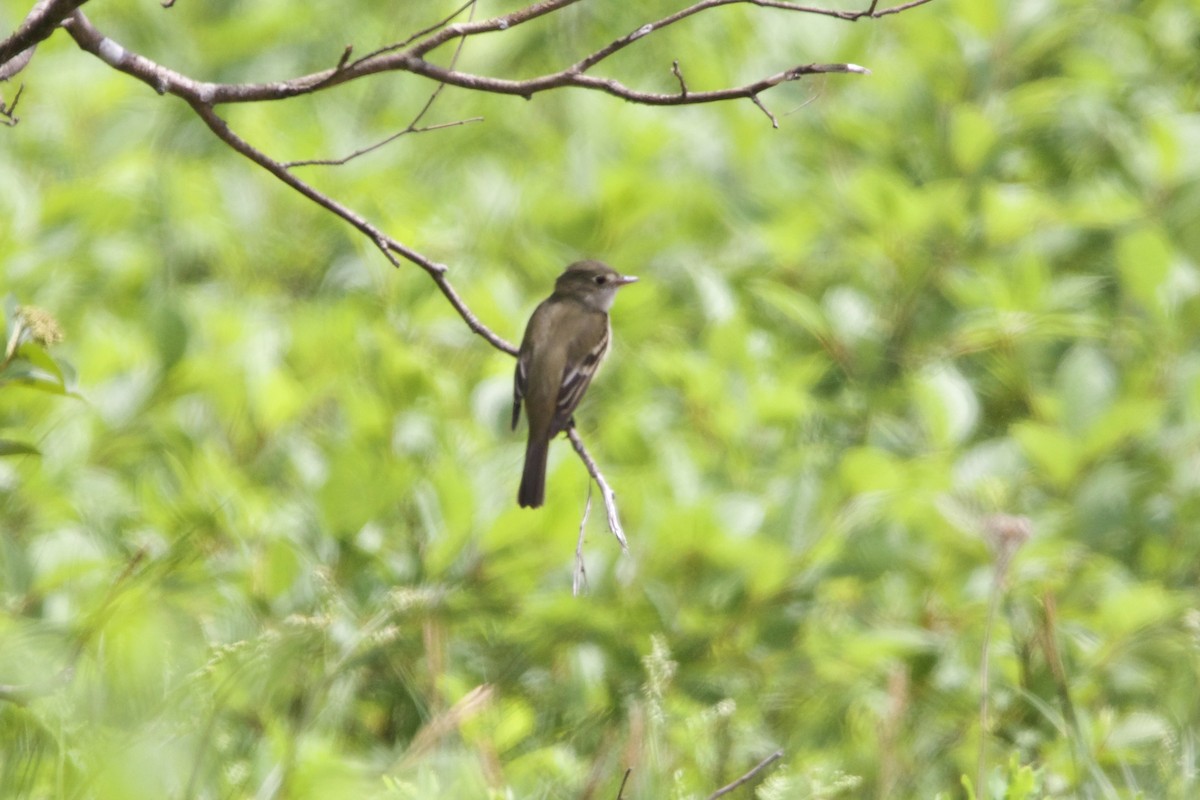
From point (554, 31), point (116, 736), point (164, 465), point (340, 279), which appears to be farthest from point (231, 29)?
point (116, 736)

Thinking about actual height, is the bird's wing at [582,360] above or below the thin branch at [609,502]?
below

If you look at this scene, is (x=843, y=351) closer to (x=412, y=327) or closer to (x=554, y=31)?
(x=412, y=327)

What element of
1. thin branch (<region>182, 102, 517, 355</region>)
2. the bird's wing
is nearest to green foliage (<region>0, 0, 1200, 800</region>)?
the bird's wing

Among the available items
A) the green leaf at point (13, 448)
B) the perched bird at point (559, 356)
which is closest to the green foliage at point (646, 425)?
the green leaf at point (13, 448)

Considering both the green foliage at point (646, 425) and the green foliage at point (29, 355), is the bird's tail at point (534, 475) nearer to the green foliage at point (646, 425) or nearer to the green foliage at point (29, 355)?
the green foliage at point (646, 425)

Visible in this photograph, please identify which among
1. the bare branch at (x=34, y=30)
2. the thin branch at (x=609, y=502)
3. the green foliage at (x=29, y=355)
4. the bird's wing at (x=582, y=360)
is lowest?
the bird's wing at (x=582, y=360)

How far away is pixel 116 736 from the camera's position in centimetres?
133

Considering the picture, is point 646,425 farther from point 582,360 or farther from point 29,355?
point 29,355

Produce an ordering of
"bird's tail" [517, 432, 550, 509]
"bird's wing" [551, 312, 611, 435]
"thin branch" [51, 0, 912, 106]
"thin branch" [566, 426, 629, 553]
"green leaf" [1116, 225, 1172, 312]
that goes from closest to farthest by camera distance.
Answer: "thin branch" [51, 0, 912, 106]
"thin branch" [566, 426, 629, 553]
"bird's tail" [517, 432, 550, 509]
"bird's wing" [551, 312, 611, 435]
"green leaf" [1116, 225, 1172, 312]

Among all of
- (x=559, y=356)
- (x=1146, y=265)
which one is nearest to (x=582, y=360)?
(x=559, y=356)

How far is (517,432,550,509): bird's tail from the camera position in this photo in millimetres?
3457

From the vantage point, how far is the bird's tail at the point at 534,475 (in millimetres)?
3457

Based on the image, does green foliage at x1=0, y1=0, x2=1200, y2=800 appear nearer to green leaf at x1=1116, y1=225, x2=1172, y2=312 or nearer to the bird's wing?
green leaf at x1=1116, y1=225, x2=1172, y2=312

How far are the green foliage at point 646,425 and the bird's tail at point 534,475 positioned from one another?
1.7 inches
